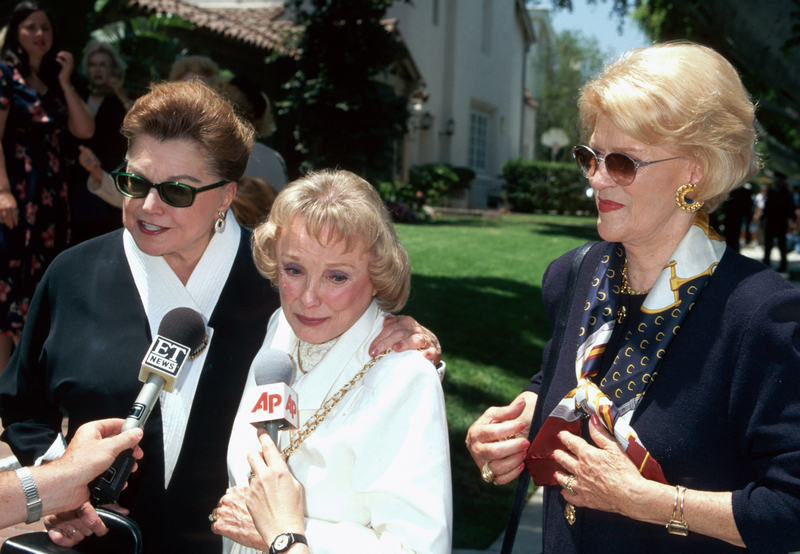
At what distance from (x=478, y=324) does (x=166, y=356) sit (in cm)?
652

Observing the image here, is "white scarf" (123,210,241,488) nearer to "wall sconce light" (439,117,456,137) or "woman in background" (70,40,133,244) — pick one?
"woman in background" (70,40,133,244)

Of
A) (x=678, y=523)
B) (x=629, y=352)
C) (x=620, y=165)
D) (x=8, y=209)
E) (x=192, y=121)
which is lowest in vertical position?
(x=678, y=523)

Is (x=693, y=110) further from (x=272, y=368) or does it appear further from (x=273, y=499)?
(x=273, y=499)

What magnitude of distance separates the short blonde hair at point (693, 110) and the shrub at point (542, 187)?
94.4 ft

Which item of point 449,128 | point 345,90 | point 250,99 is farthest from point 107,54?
point 449,128

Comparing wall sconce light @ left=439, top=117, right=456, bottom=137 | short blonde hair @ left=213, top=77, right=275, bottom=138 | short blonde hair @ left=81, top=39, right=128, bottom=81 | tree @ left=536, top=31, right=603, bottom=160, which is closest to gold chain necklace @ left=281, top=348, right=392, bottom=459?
short blonde hair @ left=213, top=77, right=275, bottom=138

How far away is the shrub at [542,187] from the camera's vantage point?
3033 cm

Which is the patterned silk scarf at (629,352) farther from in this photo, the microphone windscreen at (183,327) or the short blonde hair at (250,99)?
the short blonde hair at (250,99)

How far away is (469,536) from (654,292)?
2346 mm

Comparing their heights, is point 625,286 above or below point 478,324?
above

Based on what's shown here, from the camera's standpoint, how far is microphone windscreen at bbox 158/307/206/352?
78.6 inches

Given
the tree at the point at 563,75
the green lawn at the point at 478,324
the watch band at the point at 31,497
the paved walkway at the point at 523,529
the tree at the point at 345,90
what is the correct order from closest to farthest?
the watch band at the point at 31,497 < the paved walkway at the point at 523,529 < the green lawn at the point at 478,324 < the tree at the point at 345,90 < the tree at the point at 563,75

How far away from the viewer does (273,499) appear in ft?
5.67

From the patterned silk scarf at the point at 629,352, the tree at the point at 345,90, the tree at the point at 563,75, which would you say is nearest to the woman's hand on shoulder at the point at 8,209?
the patterned silk scarf at the point at 629,352
